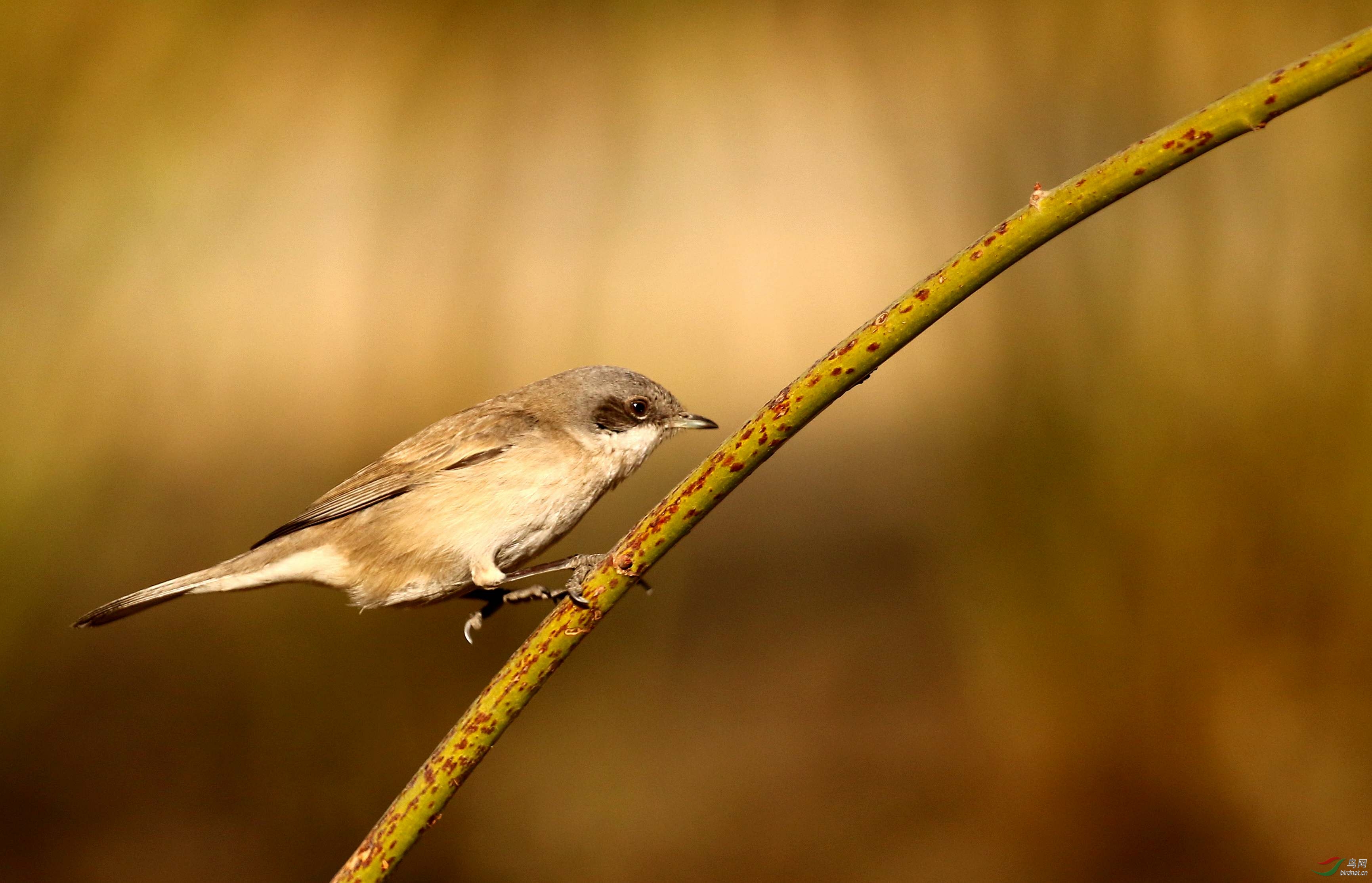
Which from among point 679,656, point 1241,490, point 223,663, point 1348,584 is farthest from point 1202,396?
point 223,663

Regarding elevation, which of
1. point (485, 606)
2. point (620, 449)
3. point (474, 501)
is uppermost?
point (620, 449)

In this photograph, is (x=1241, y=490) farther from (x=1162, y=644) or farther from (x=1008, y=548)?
(x=1008, y=548)

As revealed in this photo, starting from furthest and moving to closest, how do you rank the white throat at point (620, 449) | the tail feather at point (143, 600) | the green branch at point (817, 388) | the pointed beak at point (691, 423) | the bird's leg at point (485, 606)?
the pointed beak at point (691, 423) → the white throat at point (620, 449) → the bird's leg at point (485, 606) → the tail feather at point (143, 600) → the green branch at point (817, 388)

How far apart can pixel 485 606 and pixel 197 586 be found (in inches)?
25.4

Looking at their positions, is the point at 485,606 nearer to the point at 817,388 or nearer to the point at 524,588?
the point at 524,588

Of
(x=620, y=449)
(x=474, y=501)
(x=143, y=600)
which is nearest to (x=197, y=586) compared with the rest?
(x=143, y=600)

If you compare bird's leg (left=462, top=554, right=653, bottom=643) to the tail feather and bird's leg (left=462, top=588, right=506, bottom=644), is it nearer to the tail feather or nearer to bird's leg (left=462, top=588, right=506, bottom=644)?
bird's leg (left=462, top=588, right=506, bottom=644)

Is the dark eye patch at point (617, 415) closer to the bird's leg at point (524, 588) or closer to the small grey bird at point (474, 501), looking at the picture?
the small grey bird at point (474, 501)

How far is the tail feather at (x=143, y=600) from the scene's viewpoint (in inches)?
74.5

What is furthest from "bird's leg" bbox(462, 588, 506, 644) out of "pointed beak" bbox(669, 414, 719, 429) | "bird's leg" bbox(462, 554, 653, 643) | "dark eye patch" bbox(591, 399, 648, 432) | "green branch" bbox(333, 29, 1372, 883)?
"green branch" bbox(333, 29, 1372, 883)

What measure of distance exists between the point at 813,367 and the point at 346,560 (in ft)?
5.59

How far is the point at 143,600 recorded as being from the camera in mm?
1967

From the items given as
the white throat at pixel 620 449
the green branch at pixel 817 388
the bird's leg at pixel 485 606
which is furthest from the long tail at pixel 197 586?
the green branch at pixel 817 388

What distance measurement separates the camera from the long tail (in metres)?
1.92
